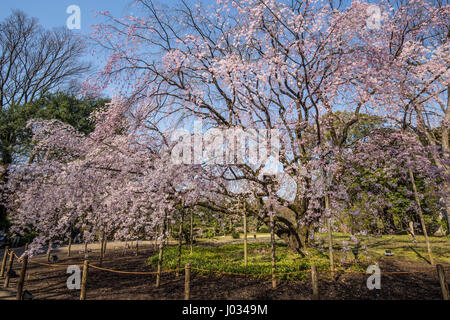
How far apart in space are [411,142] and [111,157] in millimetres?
10431

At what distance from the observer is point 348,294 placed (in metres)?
6.44

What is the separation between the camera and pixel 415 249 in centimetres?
1351

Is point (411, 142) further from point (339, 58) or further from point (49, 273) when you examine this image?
point (49, 273)

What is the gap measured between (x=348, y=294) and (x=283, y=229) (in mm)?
4603

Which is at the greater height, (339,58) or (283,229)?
(339,58)

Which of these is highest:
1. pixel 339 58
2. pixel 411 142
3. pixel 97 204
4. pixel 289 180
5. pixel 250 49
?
pixel 250 49

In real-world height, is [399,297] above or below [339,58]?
below

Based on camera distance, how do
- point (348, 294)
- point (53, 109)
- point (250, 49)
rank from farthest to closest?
point (53, 109) → point (250, 49) → point (348, 294)

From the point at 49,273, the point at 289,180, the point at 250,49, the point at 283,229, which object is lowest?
the point at 49,273
